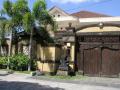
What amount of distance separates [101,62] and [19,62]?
6331 mm

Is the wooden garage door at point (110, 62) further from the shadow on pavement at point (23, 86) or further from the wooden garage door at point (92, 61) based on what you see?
the shadow on pavement at point (23, 86)

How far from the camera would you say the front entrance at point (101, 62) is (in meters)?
23.4

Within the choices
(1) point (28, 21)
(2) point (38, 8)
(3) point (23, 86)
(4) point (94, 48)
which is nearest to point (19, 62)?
(1) point (28, 21)

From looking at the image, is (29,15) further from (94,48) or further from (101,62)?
(101,62)

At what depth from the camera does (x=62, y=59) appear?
24438 mm

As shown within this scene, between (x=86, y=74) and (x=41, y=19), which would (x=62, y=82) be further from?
(x=41, y=19)

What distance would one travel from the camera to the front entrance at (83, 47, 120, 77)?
23.4 meters

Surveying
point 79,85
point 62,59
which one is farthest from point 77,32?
point 79,85

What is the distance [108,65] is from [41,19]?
6.17 m

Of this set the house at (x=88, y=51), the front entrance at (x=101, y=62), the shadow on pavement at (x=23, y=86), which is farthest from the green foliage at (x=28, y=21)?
the shadow on pavement at (x=23, y=86)

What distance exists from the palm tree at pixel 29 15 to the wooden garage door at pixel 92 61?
3.90m

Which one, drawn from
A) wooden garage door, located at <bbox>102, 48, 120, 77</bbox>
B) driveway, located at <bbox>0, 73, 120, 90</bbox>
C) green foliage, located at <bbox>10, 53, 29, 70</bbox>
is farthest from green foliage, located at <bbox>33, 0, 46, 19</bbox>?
driveway, located at <bbox>0, 73, 120, 90</bbox>

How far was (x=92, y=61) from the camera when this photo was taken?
79.6 feet

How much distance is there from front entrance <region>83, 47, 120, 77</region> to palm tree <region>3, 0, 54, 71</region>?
4052 mm
